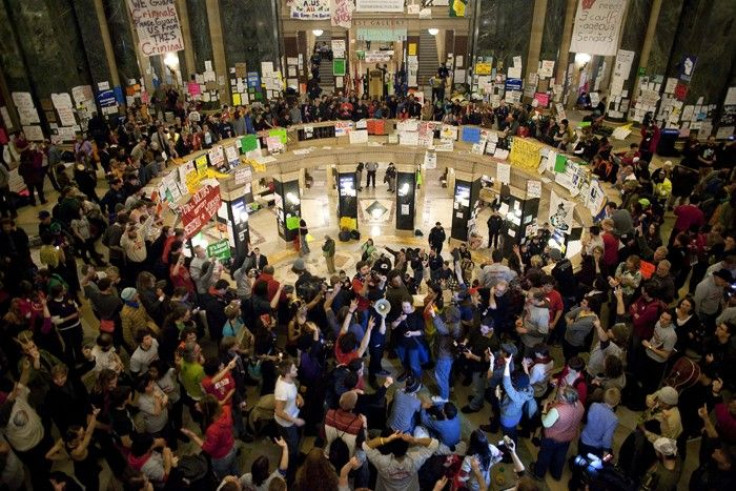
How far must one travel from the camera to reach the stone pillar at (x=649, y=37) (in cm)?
1738

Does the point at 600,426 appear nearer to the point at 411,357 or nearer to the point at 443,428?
the point at 443,428

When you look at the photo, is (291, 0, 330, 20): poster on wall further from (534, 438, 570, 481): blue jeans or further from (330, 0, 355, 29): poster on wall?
(534, 438, 570, 481): blue jeans

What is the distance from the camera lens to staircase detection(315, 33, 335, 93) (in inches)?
1267

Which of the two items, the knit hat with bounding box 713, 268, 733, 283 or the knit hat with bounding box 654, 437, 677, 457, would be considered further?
the knit hat with bounding box 713, 268, 733, 283

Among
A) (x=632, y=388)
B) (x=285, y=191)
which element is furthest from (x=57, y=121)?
(x=632, y=388)

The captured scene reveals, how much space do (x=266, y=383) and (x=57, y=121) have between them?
13521 mm

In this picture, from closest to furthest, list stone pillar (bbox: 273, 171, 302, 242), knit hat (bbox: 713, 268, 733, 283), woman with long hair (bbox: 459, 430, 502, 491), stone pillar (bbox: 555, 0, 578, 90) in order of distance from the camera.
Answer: woman with long hair (bbox: 459, 430, 502, 491) → knit hat (bbox: 713, 268, 733, 283) → stone pillar (bbox: 273, 171, 302, 242) → stone pillar (bbox: 555, 0, 578, 90)

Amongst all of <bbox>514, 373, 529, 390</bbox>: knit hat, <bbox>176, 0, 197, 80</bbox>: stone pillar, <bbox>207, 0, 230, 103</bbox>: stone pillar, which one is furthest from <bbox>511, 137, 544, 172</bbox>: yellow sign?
<bbox>176, 0, 197, 80</bbox>: stone pillar

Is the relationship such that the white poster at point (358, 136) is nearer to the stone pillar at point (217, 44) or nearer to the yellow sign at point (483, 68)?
the stone pillar at point (217, 44)

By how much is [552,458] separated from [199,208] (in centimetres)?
830

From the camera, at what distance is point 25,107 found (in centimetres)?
1591

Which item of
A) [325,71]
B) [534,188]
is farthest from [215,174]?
[325,71]

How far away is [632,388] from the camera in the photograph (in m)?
7.39

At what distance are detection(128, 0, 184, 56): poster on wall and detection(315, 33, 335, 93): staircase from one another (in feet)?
56.5
